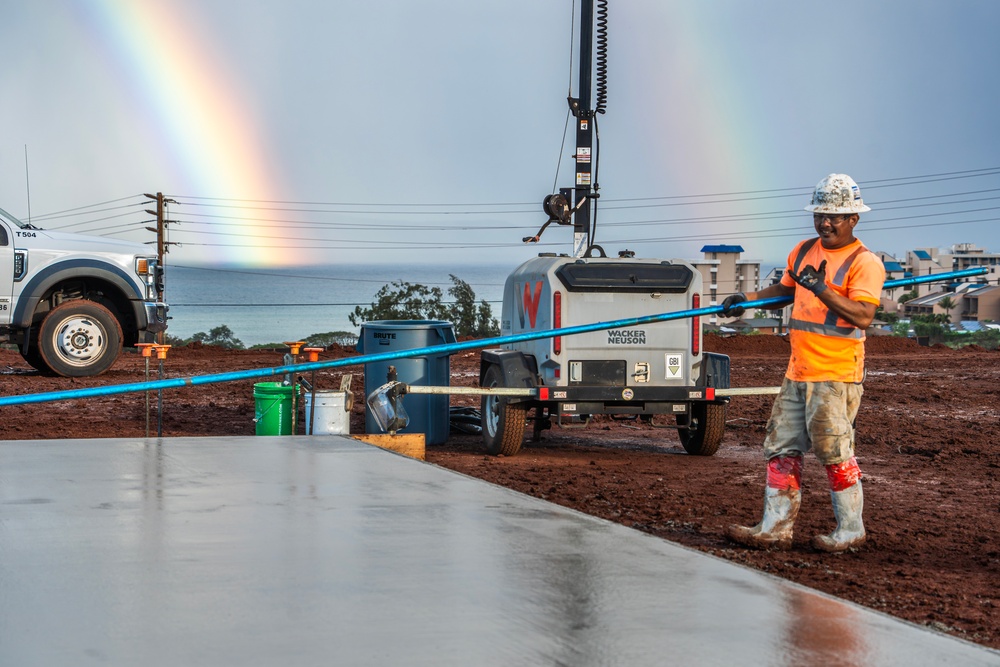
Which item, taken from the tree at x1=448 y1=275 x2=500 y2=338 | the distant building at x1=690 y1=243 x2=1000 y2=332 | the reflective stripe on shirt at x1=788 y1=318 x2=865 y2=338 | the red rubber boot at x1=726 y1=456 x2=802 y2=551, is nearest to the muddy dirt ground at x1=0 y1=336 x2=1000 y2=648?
the red rubber boot at x1=726 y1=456 x2=802 y2=551

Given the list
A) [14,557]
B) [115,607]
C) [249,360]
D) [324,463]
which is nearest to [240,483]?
[324,463]

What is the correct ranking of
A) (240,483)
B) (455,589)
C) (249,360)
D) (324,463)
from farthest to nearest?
(249,360), (324,463), (240,483), (455,589)

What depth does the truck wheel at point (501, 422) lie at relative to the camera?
1090cm

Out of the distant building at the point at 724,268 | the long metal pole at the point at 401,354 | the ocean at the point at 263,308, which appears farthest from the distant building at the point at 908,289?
the long metal pole at the point at 401,354

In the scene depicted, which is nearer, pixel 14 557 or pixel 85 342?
pixel 14 557

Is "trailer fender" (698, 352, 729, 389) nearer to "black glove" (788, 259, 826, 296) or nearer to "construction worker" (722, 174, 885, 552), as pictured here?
"construction worker" (722, 174, 885, 552)

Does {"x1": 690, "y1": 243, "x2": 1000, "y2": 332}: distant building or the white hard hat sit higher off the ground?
{"x1": 690, "y1": 243, "x2": 1000, "y2": 332}: distant building

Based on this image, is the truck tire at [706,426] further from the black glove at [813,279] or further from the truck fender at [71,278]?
the truck fender at [71,278]

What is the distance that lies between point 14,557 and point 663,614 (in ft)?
8.82

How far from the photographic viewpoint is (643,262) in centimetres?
1072

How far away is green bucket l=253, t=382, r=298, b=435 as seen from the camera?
34.0 ft

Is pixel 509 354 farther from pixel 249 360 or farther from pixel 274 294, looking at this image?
pixel 274 294

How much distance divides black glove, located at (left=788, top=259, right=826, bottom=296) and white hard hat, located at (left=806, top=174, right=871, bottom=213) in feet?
1.14

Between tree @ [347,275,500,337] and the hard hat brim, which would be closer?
the hard hat brim
